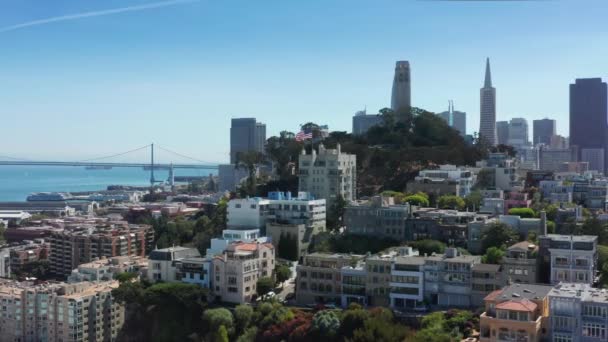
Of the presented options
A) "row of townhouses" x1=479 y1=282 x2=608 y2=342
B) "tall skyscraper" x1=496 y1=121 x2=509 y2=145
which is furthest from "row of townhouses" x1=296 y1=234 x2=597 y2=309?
"tall skyscraper" x1=496 y1=121 x2=509 y2=145

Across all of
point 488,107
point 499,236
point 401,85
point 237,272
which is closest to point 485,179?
point 499,236

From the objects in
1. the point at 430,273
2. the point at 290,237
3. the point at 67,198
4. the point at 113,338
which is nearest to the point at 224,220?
the point at 290,237

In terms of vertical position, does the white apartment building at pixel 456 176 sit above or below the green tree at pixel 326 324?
above

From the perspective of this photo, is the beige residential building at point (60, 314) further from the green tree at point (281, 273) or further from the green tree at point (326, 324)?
the green tree at point (326, 324)

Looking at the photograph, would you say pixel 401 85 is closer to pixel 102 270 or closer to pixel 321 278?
pixel 102 270

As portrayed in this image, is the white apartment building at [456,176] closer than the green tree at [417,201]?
No

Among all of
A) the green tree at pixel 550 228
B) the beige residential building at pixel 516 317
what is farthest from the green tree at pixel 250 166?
the beige residential building at pixel 516 317

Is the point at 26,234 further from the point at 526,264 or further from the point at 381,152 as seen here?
the point at 526,264
